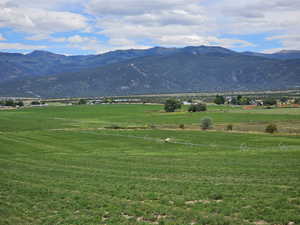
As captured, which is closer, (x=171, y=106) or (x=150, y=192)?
(x=150, y=192)

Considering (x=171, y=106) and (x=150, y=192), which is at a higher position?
(x=171, y=106)

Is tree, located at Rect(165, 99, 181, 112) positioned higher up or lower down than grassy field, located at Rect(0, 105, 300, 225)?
higher up

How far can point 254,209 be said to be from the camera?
1476 cm

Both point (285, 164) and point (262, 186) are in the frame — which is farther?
point (285, 164)

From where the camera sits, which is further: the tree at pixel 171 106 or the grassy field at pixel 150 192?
the tree at pixel 171 106

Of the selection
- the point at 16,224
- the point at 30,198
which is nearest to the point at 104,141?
the point at 30,198

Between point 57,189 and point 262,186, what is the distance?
11.1m

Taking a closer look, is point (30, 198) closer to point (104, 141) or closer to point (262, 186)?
point (262, 186)

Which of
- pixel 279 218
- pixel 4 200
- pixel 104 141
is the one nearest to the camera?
pixel 279 218

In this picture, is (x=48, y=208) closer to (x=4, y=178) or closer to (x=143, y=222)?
(x=143, y=222)

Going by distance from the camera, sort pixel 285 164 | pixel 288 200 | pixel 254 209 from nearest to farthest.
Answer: pixel 254 209 < pixel 288 200 < pixel 285 164

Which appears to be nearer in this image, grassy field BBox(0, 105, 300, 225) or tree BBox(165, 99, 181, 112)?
grassy field BBox(0, 105, 300, 225)

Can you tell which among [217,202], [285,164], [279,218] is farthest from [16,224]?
[285,164]

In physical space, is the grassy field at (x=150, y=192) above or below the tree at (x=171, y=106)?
below
